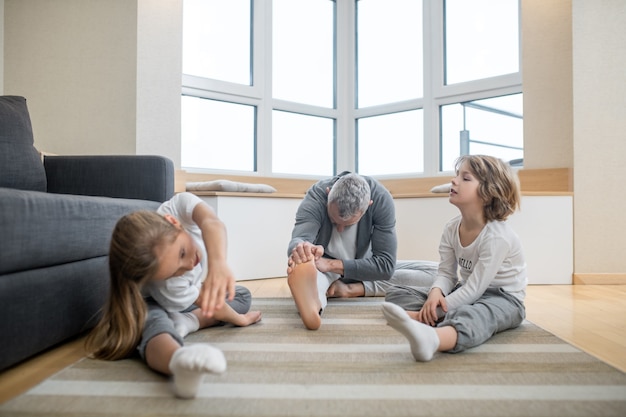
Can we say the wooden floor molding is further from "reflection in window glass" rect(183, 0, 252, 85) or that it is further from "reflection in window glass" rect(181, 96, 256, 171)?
"reflection in window glass" rect(183, 0, 252, 85)

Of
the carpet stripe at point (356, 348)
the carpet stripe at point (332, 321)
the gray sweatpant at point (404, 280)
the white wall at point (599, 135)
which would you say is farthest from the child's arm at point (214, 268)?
the white wall at point (599, 135)

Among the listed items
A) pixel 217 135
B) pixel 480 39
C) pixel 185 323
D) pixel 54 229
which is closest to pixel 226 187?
pixel 217 135

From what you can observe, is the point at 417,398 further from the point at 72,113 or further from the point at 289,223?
the point at 72,113

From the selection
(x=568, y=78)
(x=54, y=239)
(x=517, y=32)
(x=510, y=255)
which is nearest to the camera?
(x=54, y=239)

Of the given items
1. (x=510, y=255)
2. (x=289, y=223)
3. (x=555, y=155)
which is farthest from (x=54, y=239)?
(x=555, y=155)

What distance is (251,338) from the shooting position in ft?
4.53

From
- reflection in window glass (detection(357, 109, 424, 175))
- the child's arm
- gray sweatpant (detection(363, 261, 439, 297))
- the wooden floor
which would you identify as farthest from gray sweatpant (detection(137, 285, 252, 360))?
reflection in window glass (detection(357, 109, 424, 175))

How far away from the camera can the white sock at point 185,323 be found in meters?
1.33

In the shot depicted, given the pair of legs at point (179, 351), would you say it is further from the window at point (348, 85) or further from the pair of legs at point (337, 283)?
the window at point (348, 85)

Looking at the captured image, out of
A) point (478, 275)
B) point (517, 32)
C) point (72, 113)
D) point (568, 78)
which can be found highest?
point (517, 32)

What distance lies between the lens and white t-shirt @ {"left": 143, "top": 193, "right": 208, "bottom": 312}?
4.08ft

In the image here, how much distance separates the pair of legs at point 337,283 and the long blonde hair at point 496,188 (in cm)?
60

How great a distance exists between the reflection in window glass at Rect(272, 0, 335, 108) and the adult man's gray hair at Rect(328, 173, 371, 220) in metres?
2.06

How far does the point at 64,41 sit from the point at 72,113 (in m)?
0.44
